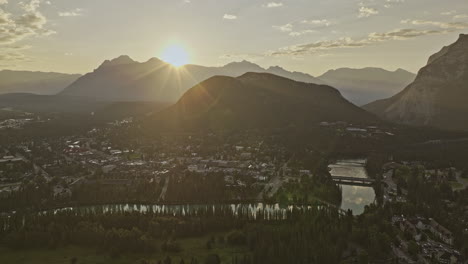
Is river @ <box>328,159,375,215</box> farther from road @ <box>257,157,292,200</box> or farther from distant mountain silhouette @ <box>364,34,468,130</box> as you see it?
distant mountain silhouette @ <box>364,34,468,130</box>

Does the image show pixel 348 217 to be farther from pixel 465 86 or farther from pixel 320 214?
pixel 465 86

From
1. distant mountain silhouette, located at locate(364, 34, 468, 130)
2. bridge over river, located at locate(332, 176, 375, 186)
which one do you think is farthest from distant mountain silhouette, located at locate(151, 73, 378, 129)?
bridge over river, located at locate(332, 176, 375, 186)

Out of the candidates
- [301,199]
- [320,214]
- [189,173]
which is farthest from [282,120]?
[320,214]

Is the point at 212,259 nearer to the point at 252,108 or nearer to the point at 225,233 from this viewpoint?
the point at 225,233

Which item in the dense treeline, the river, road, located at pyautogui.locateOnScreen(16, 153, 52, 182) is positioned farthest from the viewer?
road, located at pyautogui.locateOnScreen(16, 153, 52, 182)

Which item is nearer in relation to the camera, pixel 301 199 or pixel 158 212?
pixel 158 212

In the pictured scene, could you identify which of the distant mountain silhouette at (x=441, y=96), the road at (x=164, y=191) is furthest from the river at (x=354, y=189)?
the distant mountain silhouette at (x=441, y=96)
